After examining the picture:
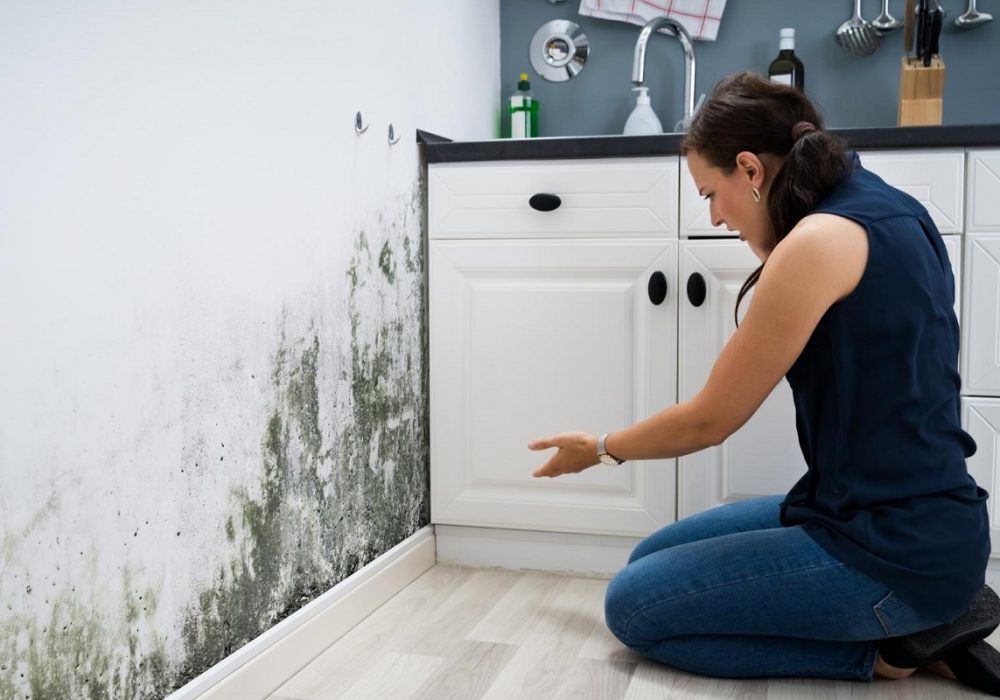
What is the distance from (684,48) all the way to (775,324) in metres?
1.32

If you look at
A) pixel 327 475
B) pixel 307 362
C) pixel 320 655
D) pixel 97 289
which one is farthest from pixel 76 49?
pixel 320 655

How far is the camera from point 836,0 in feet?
8.31

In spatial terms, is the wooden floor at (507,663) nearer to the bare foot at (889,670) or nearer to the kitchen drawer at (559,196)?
the bare foot at (889,670)

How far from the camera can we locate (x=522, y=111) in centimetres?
264

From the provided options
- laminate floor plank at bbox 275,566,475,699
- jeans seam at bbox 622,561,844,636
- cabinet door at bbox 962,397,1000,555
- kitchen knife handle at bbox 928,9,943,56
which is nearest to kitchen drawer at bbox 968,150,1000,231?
cabinet door at bbox 962,397,1000,555

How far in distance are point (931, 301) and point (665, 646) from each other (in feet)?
2.24

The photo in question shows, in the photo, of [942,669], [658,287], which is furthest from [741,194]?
[942,669]

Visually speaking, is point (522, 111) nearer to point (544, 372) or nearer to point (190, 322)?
point (544, 372)

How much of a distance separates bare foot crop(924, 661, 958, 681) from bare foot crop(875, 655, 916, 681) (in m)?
0.04

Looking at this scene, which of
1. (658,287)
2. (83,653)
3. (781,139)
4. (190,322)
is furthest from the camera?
(658,287)

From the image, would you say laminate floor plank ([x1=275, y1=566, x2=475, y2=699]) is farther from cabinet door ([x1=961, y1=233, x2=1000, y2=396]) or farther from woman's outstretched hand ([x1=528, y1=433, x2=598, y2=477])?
cabinet door ([x1=961, y1=233, x2=1000, y2=396])

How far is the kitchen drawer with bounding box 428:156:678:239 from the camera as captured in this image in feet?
6.86

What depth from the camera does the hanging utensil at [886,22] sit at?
2.47m

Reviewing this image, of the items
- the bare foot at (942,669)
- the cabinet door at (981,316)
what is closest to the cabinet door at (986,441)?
the cabinet door at (981,316)
